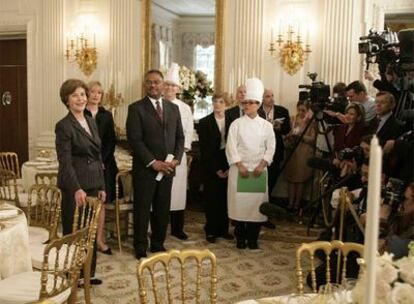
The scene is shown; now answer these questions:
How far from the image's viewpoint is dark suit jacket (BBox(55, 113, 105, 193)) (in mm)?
3199

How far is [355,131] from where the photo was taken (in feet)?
14.1

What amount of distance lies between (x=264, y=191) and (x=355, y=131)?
0.91m

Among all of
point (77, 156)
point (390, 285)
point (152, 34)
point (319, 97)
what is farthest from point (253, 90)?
point (390, 285)

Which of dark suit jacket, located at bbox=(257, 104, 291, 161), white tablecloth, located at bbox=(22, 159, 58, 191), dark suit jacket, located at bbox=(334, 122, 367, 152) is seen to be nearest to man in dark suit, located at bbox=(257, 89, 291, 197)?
dark suit jacket, located at bbox=(257, 104, 291, 161)

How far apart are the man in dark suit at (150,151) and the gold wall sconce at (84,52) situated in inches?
104

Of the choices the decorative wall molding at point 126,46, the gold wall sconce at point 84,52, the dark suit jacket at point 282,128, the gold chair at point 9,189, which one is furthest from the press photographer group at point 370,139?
the gold wall sconce at point 84,52

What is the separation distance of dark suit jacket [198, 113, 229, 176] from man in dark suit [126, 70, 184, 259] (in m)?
0.55

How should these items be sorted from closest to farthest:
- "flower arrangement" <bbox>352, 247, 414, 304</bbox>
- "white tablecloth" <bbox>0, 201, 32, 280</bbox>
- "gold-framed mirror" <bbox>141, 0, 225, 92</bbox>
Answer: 1. "flower arrangement" <bbox>352, 247, 414, 304</bbox>
2. "white tablecloth" <bbox>0, 201, 32, 280</bbox>
3. "gold-framed mirror" <bbox>141, 0, 225, 92</bbox>

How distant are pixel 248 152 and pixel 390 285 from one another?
3.17 metres

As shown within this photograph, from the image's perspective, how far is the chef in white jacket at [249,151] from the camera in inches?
171

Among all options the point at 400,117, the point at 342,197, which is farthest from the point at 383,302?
the point at 400,117

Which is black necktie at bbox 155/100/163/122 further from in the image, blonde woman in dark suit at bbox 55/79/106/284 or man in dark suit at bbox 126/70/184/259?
blonde woman in dark suit at bbox 55/79/106/284

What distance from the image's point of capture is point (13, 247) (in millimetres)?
2639

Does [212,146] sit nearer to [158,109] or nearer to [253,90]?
[253,90]
